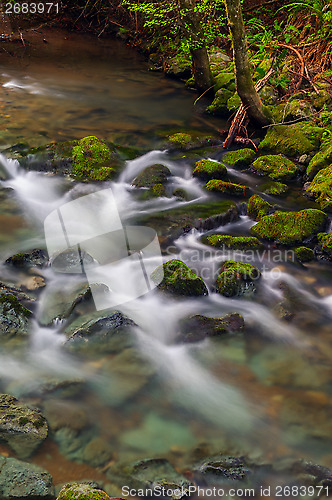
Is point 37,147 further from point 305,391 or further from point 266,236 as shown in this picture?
point 305,391

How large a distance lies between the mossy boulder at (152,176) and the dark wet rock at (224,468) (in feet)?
15.8

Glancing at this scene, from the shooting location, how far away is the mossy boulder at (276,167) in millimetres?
7390

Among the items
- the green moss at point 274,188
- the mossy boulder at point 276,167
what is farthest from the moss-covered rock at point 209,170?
the green moss at point 274,188

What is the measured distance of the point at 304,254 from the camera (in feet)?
18.2

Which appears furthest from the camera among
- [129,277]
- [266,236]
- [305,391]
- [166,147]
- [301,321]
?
[166,147]

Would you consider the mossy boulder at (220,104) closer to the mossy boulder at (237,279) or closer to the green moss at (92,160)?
the green moss at (92,160)

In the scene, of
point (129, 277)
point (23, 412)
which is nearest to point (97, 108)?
point (129, 277)

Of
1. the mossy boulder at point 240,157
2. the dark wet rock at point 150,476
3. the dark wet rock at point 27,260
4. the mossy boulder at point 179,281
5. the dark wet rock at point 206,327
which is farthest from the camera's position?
the mossy boulder at point 240,157

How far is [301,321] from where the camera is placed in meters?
4.68

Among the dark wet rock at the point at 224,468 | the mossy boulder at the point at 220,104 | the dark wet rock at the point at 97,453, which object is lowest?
the dark wet rock at the point at 224,468

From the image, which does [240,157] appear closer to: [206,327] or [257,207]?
Answer: [257,207]

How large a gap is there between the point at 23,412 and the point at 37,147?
5.70 metres

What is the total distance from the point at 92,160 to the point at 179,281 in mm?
3650

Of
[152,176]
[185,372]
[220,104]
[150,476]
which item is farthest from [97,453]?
[220,104]
